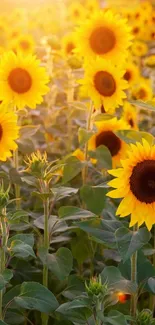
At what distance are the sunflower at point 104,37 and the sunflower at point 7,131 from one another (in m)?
0.79

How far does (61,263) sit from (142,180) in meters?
0.43

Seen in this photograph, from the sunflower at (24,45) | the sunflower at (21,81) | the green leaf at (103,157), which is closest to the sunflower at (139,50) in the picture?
the sunflower at (24,45)

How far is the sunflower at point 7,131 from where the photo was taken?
2514 millimetres

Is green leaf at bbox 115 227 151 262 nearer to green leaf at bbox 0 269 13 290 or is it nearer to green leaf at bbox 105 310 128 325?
green leaf at bbox 105 310 128 325

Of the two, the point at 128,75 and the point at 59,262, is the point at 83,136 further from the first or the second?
the point at 128,75

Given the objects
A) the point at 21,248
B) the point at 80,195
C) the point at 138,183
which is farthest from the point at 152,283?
the point at 80,195

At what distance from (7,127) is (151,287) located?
0.90m

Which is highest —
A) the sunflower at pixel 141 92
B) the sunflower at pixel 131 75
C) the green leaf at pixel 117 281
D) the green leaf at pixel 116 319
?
the sunflower at pixel 131 75

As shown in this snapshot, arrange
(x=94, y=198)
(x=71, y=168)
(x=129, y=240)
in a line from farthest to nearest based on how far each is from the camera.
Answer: (x=71, y=168), (x=94, y=198), (x=129, y=240)

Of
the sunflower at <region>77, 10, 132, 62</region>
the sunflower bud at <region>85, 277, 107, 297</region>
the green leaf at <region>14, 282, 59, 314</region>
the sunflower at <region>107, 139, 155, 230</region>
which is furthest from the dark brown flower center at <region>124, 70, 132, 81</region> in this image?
the sunflower bud at <region>85, 277, 107, 297</region>

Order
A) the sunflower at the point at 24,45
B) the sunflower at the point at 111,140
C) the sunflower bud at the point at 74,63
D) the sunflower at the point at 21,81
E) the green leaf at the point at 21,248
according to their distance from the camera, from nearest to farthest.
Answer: the green leaf at the point at 21,248 < the sunflower at the point at 21,81 < the sunflower at the point at 111,140 < the sunflower bud at the point at 74,63 < the sunflower at the point at 24,45

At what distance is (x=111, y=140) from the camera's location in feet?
9.88

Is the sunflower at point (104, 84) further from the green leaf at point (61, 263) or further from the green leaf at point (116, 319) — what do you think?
the green leaf at point (116, 319)

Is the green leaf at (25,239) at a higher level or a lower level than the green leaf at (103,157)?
lower
